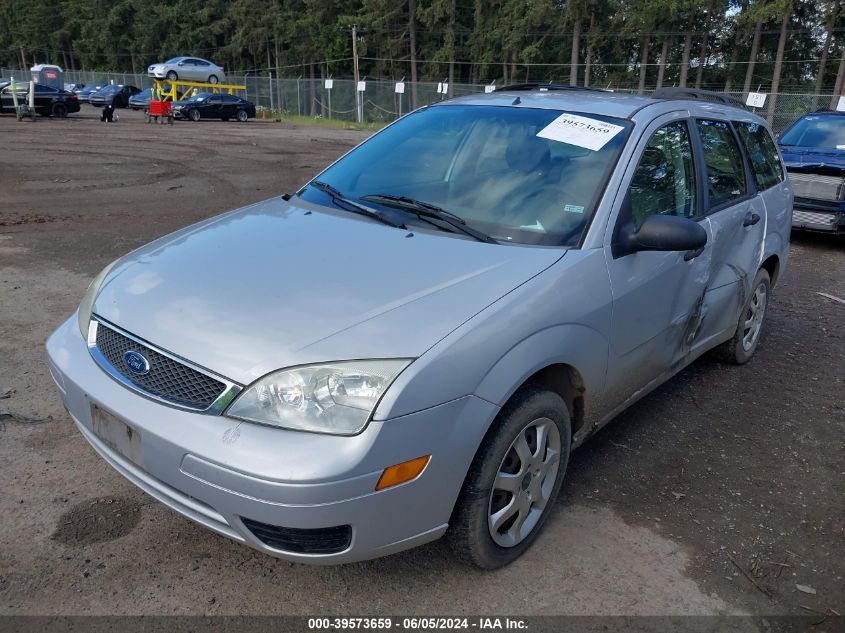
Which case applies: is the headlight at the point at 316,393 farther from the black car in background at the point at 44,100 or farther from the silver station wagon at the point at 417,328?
the black car in background at the point at 44,100

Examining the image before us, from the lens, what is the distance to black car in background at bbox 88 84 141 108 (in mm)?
38809

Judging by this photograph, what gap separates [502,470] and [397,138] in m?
2.12

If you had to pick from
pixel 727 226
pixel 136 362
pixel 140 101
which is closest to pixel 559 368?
pixel 136 362

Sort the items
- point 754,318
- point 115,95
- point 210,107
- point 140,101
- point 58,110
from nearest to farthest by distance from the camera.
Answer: point 754,318 → point 58,110 → point 210,107 → point 140,101 → point 115,95

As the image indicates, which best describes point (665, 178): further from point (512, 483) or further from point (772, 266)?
point (772, 266)

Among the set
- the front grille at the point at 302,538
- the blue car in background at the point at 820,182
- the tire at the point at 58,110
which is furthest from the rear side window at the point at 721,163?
the tire at the point at 58,110

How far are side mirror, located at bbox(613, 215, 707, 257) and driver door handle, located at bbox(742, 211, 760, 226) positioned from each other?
1438mm

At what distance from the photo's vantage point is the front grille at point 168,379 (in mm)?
2270

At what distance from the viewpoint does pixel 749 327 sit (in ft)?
16.2

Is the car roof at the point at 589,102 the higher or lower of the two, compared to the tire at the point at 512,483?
higher

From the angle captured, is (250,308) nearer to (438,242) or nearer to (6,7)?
(438,242)

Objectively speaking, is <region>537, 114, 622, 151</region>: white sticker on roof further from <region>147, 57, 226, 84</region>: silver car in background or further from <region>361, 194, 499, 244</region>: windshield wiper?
<region>147, 57, 226, 84</region>: silver car in background

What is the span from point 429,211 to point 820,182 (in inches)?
302

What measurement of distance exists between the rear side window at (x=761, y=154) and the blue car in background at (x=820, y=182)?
3.87 meters
